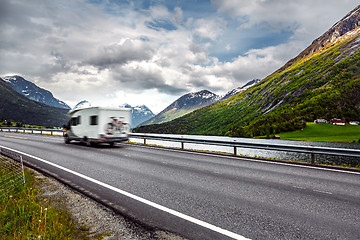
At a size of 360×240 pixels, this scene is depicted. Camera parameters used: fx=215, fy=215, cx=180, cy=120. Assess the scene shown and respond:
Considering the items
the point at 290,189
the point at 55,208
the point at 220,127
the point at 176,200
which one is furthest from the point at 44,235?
the point at 220,127

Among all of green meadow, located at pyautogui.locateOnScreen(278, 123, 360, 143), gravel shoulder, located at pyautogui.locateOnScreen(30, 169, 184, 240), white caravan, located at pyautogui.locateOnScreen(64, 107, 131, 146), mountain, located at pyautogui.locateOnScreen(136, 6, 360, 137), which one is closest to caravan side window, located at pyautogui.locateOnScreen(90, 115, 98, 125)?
white caravan, located at pyautogui.locateOnScreen(64, 107, 131, 146)

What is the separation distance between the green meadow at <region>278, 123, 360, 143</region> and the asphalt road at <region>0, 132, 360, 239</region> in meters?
108

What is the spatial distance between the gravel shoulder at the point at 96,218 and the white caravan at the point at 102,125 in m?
10.2

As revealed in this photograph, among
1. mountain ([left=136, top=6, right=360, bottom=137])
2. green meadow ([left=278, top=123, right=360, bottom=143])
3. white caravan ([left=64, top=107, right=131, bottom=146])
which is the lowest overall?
green meadow ([left=278, top=123, right=360, bottom=143])

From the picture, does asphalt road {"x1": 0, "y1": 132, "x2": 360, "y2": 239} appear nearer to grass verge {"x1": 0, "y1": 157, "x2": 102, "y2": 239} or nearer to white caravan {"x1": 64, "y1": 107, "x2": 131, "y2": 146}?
grass verge {"x1": 0, "y1": 157, "x2": 102, "y2": 239}

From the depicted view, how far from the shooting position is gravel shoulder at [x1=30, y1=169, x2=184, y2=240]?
3680mm

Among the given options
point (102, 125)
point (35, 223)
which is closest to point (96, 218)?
point (35, 223)

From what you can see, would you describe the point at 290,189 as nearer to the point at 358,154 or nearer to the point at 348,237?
the point at 348,237

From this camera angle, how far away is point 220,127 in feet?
590

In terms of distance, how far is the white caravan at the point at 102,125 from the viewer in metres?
16.5

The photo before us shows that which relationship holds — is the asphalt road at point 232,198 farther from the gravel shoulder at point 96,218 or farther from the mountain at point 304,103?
the mountain at point 304,103

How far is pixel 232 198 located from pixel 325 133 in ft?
416

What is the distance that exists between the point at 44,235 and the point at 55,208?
5.33 ft

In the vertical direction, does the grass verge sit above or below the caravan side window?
below
